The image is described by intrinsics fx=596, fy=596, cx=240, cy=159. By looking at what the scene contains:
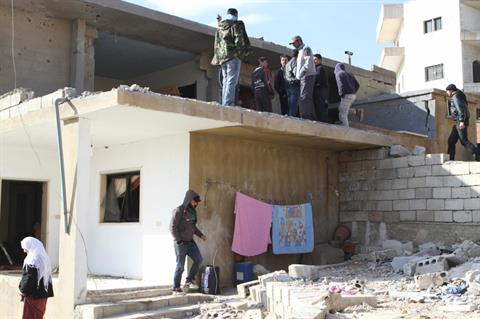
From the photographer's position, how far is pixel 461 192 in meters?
11.6

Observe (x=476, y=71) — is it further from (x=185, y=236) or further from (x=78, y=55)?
(x=185, y=236)

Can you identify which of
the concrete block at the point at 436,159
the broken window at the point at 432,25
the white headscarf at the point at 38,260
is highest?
the broken window at the point at 432,25

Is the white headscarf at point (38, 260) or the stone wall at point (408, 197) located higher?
the stone wall at point (408, 197)

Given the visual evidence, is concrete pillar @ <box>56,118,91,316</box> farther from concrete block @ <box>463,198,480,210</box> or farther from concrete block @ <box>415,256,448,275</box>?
concrete block @ <box>463,198,480,210</box>

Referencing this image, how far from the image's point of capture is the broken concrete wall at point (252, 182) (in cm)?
1103

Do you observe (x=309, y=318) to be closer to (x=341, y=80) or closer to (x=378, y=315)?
(x=378, y=315)

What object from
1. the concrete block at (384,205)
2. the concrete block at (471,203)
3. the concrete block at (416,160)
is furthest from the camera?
the concrete block at (384,205)

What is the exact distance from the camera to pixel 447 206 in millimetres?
11812

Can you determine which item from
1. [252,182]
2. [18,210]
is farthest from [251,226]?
[18,210]

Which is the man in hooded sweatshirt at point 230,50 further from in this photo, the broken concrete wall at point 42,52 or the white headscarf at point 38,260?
the white headscarf at point 38,260

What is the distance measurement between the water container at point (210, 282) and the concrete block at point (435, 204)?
4.76 metres

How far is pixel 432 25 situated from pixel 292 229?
32.6 m

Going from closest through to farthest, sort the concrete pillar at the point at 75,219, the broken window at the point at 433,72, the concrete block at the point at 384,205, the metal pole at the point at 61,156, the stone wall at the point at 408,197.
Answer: the concrete pillar at the point at 75,219 → the metal pole at the point at 61,156 → the stone wall at the point at 408,197 → the concrete block at the point at 384,205 → the broken window at the point at 433,72

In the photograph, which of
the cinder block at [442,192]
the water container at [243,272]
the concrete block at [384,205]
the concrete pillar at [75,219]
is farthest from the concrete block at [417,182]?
the concrete pillar at [75,219]
